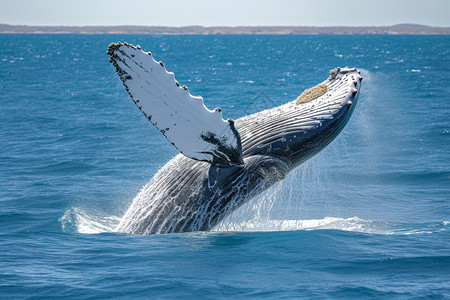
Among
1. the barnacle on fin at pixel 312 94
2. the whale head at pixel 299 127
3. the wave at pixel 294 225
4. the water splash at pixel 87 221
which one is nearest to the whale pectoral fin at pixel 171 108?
the whale head at pixel 299 127

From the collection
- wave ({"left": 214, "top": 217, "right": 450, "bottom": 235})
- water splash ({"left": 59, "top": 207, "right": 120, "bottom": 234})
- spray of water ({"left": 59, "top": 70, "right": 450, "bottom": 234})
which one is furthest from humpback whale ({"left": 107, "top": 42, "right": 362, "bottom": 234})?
water splash ({"left": 59, "top": 207, "right": 120, "bottom": 234})

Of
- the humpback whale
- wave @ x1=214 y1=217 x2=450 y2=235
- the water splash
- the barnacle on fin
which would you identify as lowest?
the water splash

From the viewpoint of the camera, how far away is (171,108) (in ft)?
23.0

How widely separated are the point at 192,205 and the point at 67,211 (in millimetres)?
4074

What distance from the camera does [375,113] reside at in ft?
81.8

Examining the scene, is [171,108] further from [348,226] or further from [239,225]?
[348,226]

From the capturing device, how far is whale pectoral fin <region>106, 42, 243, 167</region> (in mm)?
6816

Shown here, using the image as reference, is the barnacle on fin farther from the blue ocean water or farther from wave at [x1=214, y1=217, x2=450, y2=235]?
wave at [x1=214, y1=217, x2=450, y2=235]

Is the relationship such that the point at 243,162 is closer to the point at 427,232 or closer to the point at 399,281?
the point at 399,281

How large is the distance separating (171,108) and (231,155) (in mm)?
960

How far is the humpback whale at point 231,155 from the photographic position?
7.08 metres

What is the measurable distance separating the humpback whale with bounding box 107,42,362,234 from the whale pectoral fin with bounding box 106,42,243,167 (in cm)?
1

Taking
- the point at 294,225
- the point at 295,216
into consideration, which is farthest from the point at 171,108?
the point at 295,216

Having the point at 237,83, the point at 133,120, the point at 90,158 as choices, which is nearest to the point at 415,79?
the point at 237,83
